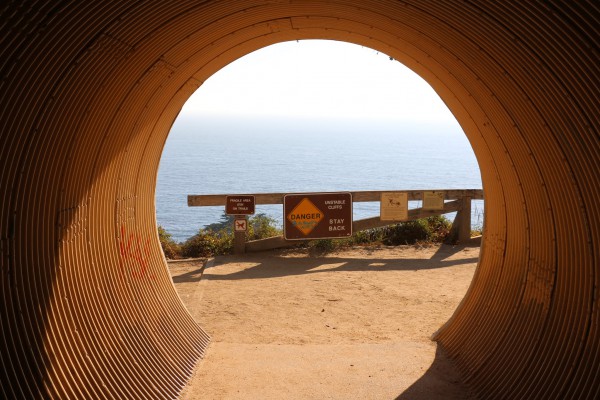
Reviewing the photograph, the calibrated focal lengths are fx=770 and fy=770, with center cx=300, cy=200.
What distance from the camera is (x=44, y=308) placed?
5.34 meters

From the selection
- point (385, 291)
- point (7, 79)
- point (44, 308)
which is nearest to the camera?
point (7, 79)

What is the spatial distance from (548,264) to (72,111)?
3956mm

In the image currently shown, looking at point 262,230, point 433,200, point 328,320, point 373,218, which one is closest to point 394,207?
point 373,218

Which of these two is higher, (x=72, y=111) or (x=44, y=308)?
(x=72, y=111)

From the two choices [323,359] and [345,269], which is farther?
[345,269]

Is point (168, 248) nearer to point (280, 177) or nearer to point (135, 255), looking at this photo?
point (135, 255)

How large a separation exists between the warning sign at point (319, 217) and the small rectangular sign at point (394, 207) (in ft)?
2.47

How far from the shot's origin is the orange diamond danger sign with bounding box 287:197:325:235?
14.9m

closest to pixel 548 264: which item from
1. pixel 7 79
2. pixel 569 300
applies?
pixel 569 300

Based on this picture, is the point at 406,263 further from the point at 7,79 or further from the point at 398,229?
the point at 7,79

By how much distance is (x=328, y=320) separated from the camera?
1022 cm

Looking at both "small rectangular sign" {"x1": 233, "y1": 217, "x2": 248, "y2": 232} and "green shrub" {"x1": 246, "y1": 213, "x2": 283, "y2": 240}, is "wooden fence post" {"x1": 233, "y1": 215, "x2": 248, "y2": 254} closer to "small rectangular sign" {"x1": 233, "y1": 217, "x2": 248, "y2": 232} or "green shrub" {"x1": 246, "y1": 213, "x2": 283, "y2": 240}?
"small rectangular sign" {"x1": 233, "y1": 217, "x2": 248, "y2": 232}

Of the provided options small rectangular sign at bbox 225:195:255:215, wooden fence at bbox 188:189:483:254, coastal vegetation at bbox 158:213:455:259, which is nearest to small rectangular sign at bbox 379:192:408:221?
wooden fence at bbox 188:189:483:254

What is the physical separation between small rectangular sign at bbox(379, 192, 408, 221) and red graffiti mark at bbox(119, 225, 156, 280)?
7531 millimetres
